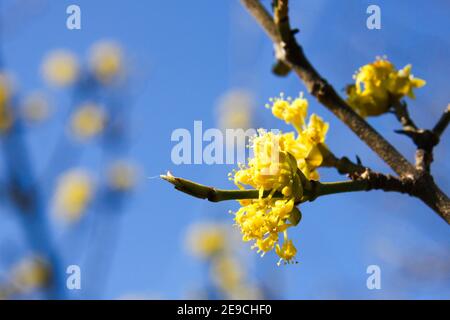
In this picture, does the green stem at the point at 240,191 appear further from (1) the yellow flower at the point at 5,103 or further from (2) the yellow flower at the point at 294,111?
(1) the yellow flower at the point at 5,103

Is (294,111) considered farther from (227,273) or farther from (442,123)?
(227,273)

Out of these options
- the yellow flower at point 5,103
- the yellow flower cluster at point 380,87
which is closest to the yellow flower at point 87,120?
the yellow flower at point 5,103

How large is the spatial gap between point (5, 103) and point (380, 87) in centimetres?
437

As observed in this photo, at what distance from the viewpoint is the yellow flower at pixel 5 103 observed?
471 centimetres

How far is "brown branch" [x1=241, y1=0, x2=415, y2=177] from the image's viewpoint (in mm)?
1625

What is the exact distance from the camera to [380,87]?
6.88 ft

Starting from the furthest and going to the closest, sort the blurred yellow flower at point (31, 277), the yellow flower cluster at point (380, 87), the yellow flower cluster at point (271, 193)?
the blurred yellow flower at point (31, 277)
the yellow flower cluster at point (380, 87)
the yellow flower cluster at point (271, 193)

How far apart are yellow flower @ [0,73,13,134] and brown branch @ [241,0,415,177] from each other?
3291mm

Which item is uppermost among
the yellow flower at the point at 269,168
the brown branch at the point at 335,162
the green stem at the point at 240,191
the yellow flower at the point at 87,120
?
the yellow flower at the point at 87,120

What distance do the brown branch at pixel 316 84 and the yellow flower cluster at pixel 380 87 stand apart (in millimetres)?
370
